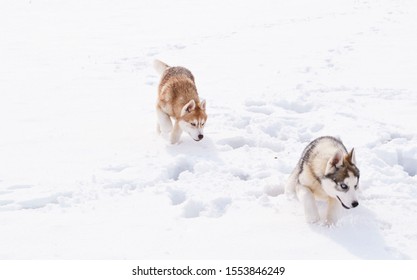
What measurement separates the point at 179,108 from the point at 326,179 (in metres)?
3.65

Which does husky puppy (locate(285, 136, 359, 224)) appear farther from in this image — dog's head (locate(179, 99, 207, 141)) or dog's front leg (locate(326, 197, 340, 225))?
dog's head (locate(179, 99, 207, 141))

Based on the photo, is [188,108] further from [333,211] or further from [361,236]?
[361,236]

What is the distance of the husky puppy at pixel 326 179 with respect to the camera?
592 centimetres

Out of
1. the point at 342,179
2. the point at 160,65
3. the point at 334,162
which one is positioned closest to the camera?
the point at 342,179

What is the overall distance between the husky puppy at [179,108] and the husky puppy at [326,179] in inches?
93.4

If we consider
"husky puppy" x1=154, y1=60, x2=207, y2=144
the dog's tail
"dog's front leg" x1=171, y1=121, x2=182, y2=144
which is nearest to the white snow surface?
"dog's front leg" x1=171, y1=121, x2=182, y2=144

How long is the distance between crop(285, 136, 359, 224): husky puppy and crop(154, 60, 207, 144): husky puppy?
2.37 m

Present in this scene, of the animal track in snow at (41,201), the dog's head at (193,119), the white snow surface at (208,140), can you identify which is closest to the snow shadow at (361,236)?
the white snow surface at (208,140)

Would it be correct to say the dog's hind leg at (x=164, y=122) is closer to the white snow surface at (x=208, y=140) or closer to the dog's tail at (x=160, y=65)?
the white snow surface at (x=208, y=140)

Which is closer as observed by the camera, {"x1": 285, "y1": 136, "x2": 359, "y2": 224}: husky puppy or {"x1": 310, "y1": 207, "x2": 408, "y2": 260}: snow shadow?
{"x1": 310, "y1": 207, "x2": 408, "y2": 260}: snow shadow

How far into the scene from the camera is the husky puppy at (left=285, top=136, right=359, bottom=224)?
5.92 meters

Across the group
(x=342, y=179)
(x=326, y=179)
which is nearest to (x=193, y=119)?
(x=326, y=179)

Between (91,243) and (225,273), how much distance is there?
Answer: 1659mm

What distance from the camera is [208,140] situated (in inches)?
357
